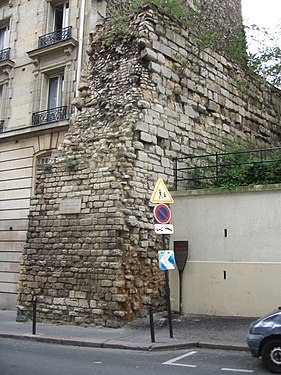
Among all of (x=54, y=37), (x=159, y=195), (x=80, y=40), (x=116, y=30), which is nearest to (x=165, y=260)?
(x=159, y=195)

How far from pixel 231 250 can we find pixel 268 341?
4457 millimetres

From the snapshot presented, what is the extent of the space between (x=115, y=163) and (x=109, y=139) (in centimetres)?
84

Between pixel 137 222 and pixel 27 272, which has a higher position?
pixel 137 222

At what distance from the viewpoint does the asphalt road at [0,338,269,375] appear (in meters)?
6.47

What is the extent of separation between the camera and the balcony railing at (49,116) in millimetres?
15447

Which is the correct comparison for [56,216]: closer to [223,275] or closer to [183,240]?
[183,240]

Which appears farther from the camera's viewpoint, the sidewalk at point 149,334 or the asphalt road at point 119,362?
the sidewalk at point 149,334

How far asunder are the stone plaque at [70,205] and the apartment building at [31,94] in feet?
14.1

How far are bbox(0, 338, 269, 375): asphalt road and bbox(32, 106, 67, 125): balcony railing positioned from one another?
8.88 metres

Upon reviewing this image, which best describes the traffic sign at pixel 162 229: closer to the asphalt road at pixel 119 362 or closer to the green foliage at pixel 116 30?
the asphalt road at pixel 119 362

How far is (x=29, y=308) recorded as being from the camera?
11328 millimetres

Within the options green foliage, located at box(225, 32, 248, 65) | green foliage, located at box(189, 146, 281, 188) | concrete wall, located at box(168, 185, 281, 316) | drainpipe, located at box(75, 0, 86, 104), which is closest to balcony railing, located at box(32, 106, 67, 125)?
drainpipe, located at box(75, 0, 86, 104)

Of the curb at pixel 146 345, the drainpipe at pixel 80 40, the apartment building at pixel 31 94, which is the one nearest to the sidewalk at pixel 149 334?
the curb at pixel 146 345

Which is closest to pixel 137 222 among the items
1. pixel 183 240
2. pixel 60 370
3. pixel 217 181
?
pixel 183 240
